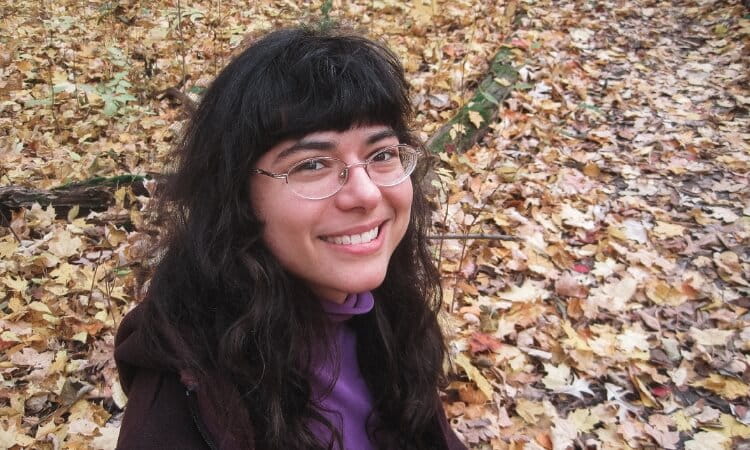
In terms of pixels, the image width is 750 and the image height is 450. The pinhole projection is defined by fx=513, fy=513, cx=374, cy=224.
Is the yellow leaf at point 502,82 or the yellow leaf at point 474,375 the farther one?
the yellow leaf at point 502,82

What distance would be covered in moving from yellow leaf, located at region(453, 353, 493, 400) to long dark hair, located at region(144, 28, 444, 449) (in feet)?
4.06

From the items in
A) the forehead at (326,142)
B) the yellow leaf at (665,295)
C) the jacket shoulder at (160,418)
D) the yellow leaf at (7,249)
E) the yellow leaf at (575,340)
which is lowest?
the yellow leaf at (575,340)

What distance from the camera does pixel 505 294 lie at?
3.23 m

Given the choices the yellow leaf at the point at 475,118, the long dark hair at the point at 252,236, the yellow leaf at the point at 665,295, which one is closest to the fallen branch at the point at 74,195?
the long dark hair at the point at 252,236

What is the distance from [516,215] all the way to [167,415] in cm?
306

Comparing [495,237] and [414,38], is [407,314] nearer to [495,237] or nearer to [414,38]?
[495,237]

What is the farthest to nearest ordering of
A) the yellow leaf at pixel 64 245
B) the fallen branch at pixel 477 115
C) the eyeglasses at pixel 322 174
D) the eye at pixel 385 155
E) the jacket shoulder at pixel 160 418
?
1. the fallen branch at pixel 477 115
2. the yellow leaf at pixel 64 245
3. the eye at pixel 385 155
4. the eyeglasses at pixel 322 174
5. the jacket shoulder at pixel 160 418

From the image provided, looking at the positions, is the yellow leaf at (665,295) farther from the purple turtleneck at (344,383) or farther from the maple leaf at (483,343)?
the purple turtleneck at (344,383)

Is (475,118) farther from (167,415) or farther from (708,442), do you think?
(167,415)

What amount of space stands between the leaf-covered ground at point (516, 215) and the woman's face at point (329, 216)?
4.21 feet

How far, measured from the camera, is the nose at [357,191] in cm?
134

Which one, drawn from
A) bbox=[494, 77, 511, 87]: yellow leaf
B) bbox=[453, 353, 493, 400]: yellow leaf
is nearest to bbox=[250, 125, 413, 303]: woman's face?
bbox=[453, 353, 493, 400]: yellow leaf

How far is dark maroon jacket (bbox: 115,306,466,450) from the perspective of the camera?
1.22 m

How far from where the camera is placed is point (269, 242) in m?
1.41
